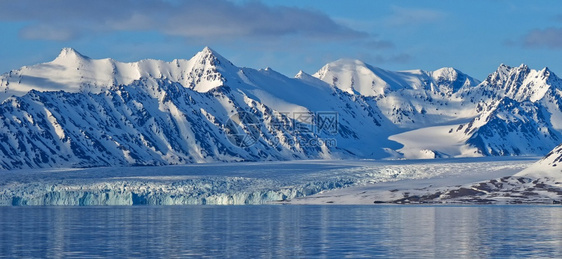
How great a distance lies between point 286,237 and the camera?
100 metres

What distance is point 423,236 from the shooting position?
9938 centimetres

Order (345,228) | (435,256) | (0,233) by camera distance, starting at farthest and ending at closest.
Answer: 1. (345,228)
2. (0,233)
3. (435,256)

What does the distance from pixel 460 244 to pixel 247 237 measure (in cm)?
2208

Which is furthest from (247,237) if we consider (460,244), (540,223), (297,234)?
(540,223)

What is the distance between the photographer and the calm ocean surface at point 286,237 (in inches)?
3243

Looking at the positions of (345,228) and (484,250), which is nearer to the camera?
(484,250)

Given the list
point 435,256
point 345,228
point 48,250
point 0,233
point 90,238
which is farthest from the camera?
point 345,228

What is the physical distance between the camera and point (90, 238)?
3883 inches

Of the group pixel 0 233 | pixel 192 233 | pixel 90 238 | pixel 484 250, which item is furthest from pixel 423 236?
pixel 0 233

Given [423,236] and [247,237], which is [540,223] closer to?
[423,236]

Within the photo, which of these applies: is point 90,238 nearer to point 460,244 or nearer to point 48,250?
point 48,250

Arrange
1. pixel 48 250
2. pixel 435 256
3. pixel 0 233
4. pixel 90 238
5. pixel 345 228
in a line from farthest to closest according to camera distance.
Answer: pixel 345 228 < pixel 0 233 < pixel 90 238 < pixel 48 250 < pixel 435 256

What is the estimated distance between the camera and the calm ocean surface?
3243 inches

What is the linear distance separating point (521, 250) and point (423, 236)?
17262mm
